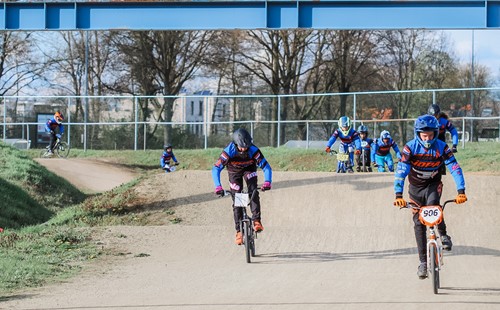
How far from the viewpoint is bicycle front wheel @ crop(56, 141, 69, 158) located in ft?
112

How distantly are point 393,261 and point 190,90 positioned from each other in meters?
45.3

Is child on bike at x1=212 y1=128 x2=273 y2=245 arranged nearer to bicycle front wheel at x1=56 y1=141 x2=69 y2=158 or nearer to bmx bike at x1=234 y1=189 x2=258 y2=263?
bmx bike at x1=234 y1=189 x2=258 y2=263

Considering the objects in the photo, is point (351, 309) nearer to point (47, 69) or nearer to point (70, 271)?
point (70, 271)

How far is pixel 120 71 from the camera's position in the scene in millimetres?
54219

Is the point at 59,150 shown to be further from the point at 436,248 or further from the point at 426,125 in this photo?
the point at 436,248

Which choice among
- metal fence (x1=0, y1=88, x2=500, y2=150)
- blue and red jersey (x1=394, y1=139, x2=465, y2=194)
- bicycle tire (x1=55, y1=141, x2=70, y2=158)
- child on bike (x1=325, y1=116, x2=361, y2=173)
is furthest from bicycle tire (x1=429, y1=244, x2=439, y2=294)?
bicycle tire (x1=55, y1=141, x2=70, y2=158)

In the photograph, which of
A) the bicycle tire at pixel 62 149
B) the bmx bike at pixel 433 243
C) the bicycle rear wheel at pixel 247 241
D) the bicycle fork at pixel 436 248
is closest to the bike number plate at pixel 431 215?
the bmx bike at pixel 433 243

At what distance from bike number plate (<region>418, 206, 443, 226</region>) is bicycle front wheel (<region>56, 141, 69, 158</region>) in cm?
2610

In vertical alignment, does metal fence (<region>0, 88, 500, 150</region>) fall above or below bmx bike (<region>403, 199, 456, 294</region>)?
above

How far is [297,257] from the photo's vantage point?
1294 cm

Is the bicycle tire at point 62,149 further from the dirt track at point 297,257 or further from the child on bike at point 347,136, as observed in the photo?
the child on bike at point 347,136

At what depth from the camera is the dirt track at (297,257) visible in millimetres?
9109

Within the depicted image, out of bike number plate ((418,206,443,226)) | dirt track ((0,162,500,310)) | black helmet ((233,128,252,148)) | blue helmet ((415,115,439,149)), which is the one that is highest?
blue helmet ((415,115,439,149))

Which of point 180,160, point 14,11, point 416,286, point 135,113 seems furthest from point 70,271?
point 135,113
